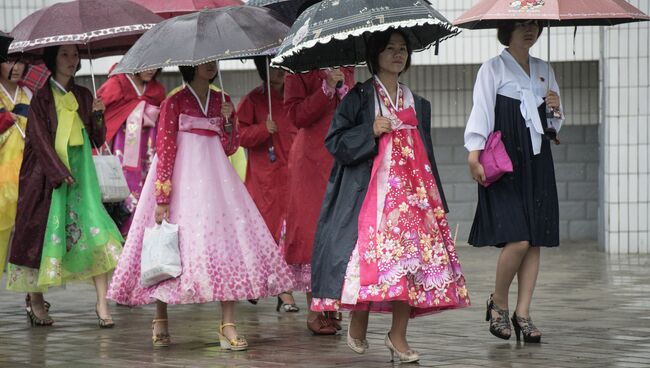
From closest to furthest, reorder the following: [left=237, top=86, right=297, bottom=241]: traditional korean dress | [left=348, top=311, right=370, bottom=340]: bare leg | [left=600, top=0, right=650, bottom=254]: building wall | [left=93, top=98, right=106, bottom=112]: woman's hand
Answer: [left=348, top=311, right=370, bottom=340]: bare leg, [left=93, top=98, right=106, bottom=112]: woman's hand, [left=237, top=86, right=297, bottom=241]: traditional korean dress, [left=600, top=0, right=650, bottom=254]: building wall

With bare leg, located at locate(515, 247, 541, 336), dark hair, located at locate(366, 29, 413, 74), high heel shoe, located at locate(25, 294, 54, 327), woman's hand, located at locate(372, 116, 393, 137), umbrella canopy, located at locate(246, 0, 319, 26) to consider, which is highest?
umbrella canopy, located at locate(246, 0, 319, 26)

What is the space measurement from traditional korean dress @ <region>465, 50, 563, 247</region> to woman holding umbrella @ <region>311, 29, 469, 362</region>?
796mm

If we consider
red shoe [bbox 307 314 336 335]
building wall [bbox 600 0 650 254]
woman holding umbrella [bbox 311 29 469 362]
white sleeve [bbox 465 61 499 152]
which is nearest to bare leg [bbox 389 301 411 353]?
woman holding umbrella [bbox 311 29 469 362]

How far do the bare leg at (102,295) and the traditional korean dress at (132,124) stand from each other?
6.06ft

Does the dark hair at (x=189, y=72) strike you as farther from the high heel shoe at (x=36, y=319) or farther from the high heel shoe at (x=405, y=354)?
the high heel shoe at (x=36, y=319)

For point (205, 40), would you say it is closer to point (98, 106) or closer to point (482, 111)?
point (482, 111)

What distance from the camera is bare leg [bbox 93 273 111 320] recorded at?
380 inches

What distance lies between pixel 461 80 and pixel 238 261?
25.8 feet

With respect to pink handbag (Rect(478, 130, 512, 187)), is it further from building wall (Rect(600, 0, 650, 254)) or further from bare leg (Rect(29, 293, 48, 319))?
building wall (Rect(600, 0, 650, 254))

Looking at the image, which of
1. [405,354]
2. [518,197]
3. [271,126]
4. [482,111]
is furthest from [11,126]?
[405,354]

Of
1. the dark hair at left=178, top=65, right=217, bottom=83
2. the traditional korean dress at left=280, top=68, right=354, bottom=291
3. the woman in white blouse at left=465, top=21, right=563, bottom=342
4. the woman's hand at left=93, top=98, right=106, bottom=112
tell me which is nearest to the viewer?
the woman in white blouse at left=465, top=21, right=563, bottom=342

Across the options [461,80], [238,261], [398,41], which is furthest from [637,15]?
[461,80]

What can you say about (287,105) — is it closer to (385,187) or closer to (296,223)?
(296,223)

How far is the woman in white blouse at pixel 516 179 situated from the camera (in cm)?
825
